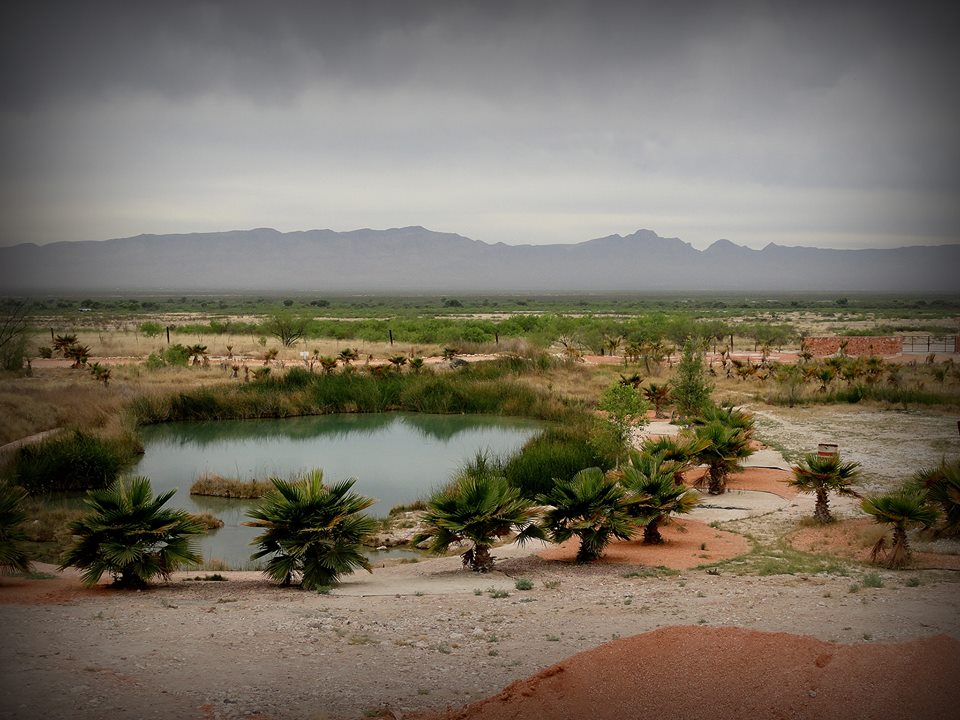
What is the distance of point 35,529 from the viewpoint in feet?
38.7

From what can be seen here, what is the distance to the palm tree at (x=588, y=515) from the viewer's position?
9.35 metres

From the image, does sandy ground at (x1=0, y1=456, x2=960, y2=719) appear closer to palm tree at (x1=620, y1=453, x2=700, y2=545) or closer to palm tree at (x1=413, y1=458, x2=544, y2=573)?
palm tree at (x1=413, y1=458, x2=544, y2=573)

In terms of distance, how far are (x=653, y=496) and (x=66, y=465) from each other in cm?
1137

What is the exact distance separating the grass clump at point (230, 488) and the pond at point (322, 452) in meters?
0.18

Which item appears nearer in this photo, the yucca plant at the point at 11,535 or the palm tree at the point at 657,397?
the yucca plant at the point at 11,535

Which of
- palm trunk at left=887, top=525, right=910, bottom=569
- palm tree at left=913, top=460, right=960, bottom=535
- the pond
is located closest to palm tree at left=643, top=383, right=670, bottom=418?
the pond

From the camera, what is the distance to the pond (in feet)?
47.5

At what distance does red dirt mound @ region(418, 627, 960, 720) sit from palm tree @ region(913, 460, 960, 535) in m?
3.94

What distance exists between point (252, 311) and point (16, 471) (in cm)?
7183

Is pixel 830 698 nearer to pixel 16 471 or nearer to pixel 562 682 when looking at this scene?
pixel 562 682

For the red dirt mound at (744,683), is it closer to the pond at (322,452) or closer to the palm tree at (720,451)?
the pond at (322,452)

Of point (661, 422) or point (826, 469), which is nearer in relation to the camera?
point (826, 469)

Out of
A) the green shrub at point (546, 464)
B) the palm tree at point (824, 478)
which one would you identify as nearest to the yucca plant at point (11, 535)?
the green shrub at point (546, 464)

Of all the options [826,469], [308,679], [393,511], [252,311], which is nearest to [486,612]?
[308,679]
